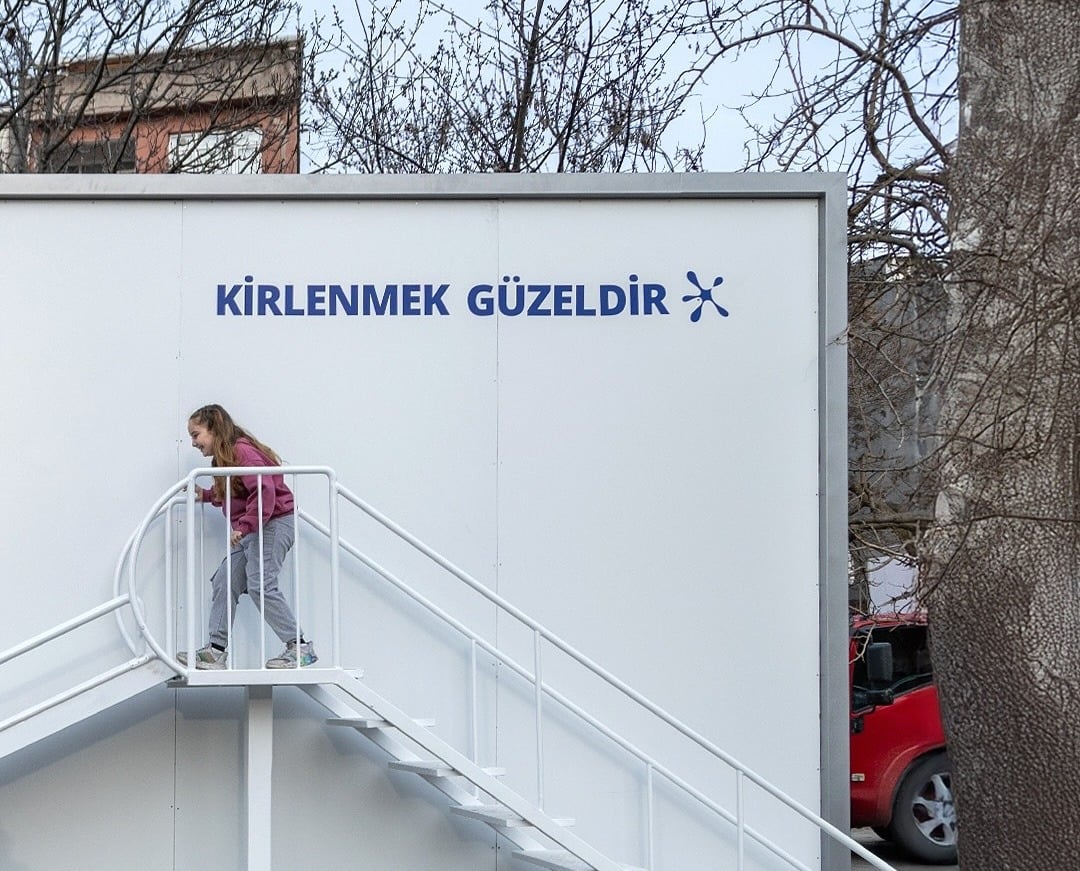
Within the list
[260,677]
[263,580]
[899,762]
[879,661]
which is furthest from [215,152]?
[260,677]

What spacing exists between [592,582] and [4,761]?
9.53 ft

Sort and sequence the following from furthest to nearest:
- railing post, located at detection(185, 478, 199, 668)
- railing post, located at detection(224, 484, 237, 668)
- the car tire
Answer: the car tire
railing post, located at detection(224, 484, 237, 668)
railing post, located at detection(185, 478, 199, 668)

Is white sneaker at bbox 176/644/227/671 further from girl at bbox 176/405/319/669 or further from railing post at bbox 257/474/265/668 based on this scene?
railing post at bbox 257/474/265/668

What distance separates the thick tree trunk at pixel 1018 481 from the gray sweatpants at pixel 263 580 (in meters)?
3.26

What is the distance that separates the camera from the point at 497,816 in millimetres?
6125

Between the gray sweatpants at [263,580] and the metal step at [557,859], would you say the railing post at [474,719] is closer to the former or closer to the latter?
the metal step at [557,859]

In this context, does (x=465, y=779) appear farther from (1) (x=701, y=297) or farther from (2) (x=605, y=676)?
(1) (x=701, y=297)

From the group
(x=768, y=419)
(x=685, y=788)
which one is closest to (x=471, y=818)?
(x=685, y=788)

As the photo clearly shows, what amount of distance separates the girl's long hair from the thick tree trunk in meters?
3.39

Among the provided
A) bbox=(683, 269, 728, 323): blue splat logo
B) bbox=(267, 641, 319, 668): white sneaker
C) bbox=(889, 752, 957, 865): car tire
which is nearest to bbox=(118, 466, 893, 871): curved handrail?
bbox=(267, 641, 319, 668): white sneaker

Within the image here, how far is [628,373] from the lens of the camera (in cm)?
669

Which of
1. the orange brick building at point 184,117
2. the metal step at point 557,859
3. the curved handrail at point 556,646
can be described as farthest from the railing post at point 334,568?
the orange brick building at point 184,117

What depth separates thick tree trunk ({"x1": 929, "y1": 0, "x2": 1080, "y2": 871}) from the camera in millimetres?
6773

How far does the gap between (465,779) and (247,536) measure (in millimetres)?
1541
